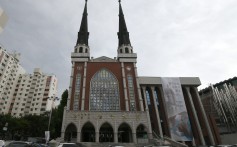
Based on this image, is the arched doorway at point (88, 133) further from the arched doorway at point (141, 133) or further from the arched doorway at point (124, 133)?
the arched doorway at point (141, 133)

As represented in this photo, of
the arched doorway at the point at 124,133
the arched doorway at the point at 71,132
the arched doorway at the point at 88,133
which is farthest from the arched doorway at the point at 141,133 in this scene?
the arched doorway at the point at 71,132

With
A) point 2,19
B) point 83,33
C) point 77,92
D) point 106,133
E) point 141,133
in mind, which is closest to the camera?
point 2,19

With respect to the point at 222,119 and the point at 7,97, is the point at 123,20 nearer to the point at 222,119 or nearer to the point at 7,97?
the point at 222,119

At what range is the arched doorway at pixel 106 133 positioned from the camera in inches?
1437

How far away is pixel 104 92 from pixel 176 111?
16.8 meters

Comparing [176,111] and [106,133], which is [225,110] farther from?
[106,133]

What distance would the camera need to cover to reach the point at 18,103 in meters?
72.4

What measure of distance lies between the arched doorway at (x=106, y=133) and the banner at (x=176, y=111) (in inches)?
502

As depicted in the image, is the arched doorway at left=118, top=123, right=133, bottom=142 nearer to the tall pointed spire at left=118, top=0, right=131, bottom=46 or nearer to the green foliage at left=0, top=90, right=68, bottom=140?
the green foliage at left=0, top=90, right=68, bottom=140

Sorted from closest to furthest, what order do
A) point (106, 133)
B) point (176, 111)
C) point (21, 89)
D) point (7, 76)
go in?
point (106, 133), point (176, 111), point (7, 76), point (21, 89)

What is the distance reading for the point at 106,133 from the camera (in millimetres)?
37312

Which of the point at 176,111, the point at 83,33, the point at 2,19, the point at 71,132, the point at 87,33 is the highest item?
the point at 87,33

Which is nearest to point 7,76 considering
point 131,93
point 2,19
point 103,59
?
point 103,59

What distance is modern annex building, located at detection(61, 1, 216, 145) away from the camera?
115ft
